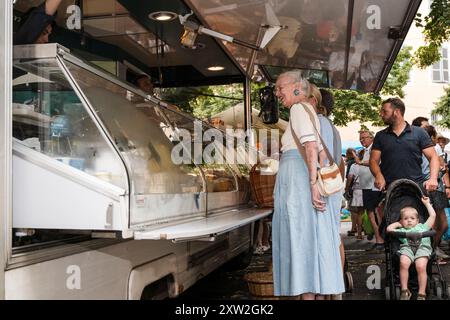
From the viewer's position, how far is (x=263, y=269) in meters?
7.66

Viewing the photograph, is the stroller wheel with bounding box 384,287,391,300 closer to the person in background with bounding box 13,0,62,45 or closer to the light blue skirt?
the light blue skirt

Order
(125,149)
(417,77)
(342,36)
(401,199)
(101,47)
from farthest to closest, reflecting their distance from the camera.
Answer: (417,77) → (101,47) → (342,36) → (401,199) → (125,149)

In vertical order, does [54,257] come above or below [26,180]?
below

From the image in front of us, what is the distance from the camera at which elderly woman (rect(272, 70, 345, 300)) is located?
3.99 meters

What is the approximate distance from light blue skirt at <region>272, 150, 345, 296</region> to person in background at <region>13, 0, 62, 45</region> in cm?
200

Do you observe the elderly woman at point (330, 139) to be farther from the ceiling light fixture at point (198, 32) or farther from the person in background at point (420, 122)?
the person in background at point (420, 122)

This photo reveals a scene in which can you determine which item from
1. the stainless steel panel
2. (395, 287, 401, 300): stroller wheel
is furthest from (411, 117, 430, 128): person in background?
the stainless steel panel

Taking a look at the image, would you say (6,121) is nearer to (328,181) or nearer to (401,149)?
(328,181)

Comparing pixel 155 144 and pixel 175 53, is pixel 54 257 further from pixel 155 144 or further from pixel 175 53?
pixel 175 53

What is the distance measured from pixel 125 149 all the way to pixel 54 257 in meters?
0.93

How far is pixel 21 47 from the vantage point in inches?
113

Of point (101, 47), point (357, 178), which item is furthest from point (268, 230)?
point (101, 47)

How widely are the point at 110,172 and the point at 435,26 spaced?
29.3 feet

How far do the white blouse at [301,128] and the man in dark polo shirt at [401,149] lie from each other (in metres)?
1.71
